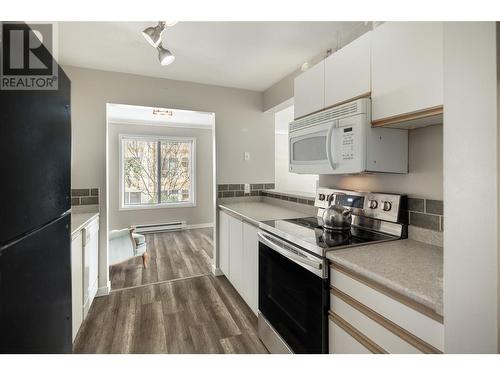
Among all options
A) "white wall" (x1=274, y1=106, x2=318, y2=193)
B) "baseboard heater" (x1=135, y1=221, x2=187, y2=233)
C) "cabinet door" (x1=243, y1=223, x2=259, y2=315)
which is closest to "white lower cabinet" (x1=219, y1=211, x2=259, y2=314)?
"cabinet door" (x1=243, y1=223, x2=259, y2=315)

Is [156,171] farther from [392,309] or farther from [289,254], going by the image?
[392,309]

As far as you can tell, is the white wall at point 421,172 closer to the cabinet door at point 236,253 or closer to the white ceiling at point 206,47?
the white ceiling at point 206,47

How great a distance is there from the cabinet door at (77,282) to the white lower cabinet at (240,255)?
1.27 meters

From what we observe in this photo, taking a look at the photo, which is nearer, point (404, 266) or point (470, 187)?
point (470, 187)

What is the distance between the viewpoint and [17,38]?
0.64 metres

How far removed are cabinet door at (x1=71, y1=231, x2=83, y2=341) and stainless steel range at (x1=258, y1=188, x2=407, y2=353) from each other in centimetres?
130

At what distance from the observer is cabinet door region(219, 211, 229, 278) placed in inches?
105

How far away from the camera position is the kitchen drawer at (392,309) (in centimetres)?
76

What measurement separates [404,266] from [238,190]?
222 centimetres

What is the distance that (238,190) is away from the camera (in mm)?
3061

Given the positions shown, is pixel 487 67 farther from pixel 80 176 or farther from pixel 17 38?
pixel 80 176

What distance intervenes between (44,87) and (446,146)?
1.22 m

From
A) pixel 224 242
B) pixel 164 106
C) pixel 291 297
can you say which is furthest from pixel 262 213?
pixel 164 106
